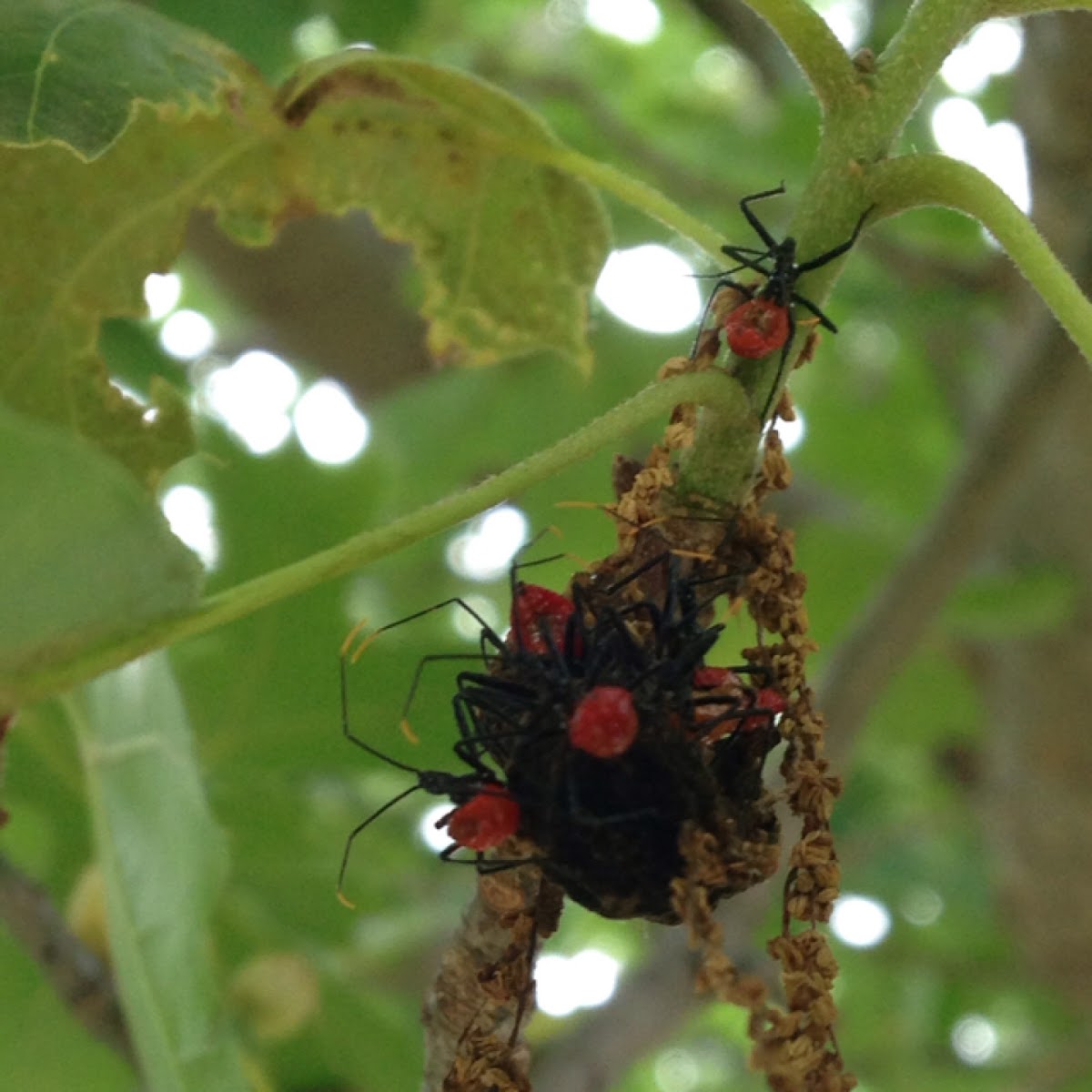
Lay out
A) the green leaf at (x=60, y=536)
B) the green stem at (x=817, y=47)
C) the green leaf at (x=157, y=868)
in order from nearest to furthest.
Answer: the green leaf at (x=60, y=536)
the green stem at (x=817, y=47)
the green leaf at (x=157, y=868)

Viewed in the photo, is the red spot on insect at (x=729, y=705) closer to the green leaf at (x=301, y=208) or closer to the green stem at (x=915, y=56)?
the green stem at (x=915, y=56)

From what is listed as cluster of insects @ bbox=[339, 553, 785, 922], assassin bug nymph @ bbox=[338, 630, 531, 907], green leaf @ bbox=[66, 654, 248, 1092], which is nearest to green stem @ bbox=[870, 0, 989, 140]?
cluster of insects @ bbox=[339, 553, 785, 922]

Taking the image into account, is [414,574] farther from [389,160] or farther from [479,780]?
[479,780]

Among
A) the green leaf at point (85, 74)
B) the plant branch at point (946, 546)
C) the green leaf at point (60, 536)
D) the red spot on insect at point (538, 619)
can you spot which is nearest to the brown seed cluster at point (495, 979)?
the red spot on insect at point (538, 619)

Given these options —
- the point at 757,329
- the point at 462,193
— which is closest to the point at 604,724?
the point at 757,329

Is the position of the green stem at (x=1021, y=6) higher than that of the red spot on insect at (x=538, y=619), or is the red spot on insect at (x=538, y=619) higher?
the green stem at (x=1021, y=6)

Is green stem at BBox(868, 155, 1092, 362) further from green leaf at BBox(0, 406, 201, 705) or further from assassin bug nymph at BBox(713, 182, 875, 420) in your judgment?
green leaf at BBox(0, 406, 201, 705)

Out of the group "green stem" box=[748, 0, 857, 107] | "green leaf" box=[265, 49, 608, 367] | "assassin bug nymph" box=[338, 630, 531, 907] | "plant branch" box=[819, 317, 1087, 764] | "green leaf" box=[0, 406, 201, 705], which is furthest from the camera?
"plant branch" box=[819, 317, 1087, 764]

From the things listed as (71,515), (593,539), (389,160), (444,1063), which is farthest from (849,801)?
A: (71,515)
